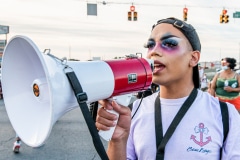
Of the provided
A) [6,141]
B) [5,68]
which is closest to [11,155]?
[6,141]

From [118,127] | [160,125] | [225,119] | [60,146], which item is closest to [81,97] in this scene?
[118,127]

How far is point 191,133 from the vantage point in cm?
173

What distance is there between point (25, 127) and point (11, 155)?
446cm

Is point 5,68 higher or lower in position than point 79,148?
higher

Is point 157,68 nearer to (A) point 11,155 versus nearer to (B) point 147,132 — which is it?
(B) point 147,132

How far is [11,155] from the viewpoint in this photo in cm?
571

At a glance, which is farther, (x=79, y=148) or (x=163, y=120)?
(x=79, y=148)

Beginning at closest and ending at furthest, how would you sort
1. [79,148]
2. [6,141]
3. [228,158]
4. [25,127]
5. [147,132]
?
[25,127] → [228,158] → [147,132] → [79,148] → [6,141]

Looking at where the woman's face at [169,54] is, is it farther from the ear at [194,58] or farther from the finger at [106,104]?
the finger at [106,104]

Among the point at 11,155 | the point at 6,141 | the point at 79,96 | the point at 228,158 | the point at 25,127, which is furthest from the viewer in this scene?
the point at 6,141

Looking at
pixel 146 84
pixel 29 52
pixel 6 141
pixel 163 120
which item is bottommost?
pixel 6 141

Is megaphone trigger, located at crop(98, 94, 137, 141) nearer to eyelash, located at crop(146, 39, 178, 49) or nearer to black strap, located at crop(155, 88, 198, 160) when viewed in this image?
black strap, located at crop(155, 88, 198, 160)

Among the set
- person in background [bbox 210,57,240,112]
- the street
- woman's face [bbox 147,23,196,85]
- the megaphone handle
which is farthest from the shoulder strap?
person in background [bbox 210,57,240,112]

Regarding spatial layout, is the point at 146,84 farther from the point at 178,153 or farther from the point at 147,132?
the point at 178,153
